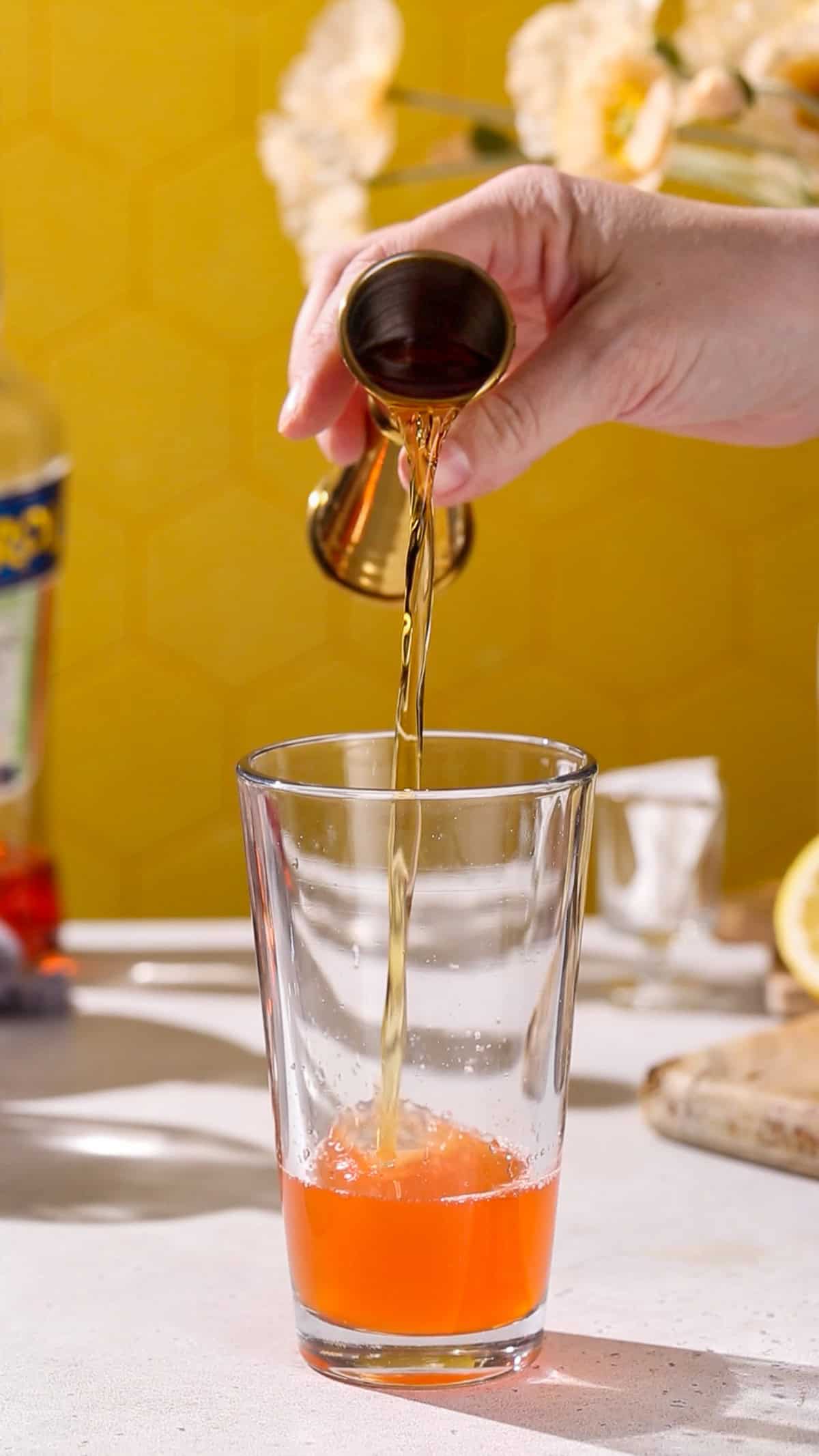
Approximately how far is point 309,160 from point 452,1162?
28.7 inches

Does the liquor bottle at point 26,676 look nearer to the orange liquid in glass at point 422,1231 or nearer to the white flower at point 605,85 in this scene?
the white flower at point 605,85

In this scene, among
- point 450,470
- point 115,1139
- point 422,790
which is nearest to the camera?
point 422,790

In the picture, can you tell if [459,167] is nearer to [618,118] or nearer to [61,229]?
[618,118]

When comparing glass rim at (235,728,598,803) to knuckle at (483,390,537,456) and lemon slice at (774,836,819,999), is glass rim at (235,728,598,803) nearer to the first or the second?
knuckle at (483,390,537,456)

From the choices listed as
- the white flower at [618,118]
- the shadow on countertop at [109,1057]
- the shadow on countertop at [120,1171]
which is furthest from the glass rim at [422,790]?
the white flower at [618,118]

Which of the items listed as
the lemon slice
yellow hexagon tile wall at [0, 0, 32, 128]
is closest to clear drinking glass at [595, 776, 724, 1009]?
the lemon slice

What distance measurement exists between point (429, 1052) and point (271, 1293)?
15 centimetres

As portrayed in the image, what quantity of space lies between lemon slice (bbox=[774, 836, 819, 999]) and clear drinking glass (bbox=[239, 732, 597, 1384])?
1.27 feet

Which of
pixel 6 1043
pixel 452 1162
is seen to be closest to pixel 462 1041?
pixel 452 1162

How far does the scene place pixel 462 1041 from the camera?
531 millimetres

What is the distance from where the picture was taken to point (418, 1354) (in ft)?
1.78

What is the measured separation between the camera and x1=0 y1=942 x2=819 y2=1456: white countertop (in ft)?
1.71

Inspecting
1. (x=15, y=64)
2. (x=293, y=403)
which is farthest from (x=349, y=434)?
(x=15, y=64)

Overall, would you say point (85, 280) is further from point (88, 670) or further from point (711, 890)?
point (711, 890)
